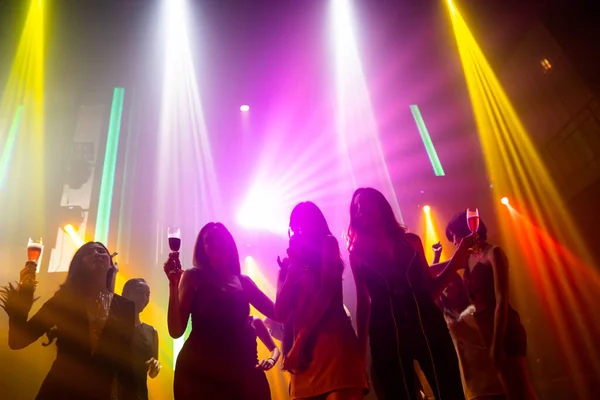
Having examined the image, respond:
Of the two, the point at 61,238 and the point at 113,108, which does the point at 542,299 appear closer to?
the point at 61,238

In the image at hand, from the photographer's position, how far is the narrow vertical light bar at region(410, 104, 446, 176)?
11.3 meters

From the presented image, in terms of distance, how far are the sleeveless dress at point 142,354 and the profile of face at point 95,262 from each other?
0.71 meters

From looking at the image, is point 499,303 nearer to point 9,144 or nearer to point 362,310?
point 362,310

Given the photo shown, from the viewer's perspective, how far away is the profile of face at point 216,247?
2359mm

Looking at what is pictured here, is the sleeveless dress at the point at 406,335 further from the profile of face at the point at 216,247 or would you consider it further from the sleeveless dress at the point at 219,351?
the profile of face at the point at 216,247

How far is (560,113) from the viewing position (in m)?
8.62

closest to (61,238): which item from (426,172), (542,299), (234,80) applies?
(234,80)

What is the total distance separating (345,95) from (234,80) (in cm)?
290

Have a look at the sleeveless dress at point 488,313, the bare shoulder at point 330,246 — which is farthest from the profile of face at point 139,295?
the sleeveless dress at point 488,313

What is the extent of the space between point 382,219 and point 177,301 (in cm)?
123

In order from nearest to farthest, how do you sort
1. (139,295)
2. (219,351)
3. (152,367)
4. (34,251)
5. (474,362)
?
(219,351) → (34,251) → (474,362) → (152,367) → (139,295)

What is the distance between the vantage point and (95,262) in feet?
8.55

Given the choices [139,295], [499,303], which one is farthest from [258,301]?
[139,295]

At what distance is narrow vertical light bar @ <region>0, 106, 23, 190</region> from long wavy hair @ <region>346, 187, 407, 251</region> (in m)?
7.55
